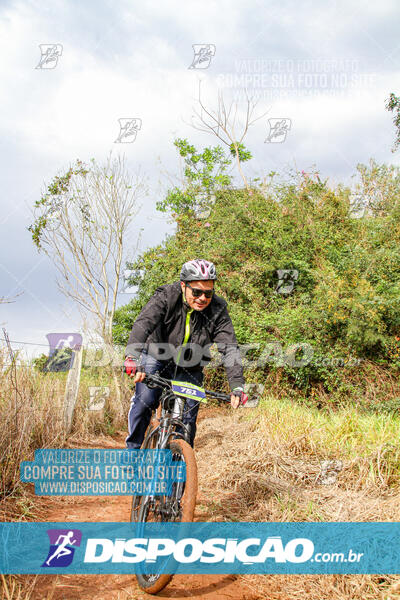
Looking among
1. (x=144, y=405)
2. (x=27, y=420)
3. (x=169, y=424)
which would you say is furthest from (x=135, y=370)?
(x=27, y=420)

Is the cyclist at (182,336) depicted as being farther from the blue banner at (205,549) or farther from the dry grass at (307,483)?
the dry grass at (307,483)

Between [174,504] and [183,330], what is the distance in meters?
1.52

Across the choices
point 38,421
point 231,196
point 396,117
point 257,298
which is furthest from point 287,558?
point 396,117

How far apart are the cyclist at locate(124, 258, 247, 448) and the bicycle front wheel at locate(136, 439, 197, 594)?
715mm

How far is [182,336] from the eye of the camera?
3.94m

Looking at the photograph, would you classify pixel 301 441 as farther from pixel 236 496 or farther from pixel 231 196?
pixel 231 196

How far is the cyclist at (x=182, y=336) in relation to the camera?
375 centimetres

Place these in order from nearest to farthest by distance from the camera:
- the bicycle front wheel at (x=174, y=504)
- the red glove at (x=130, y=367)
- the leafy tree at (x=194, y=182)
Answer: the bicycle front wheel at (x=174, y=504), the red glove at (x=130, y=367), the leafy tree at (x=194, y=182)

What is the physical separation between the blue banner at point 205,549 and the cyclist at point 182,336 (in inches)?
34.0

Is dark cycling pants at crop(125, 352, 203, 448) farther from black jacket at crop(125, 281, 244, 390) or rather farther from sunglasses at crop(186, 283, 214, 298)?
sunglasses at crop(186, 283, 214, 298)

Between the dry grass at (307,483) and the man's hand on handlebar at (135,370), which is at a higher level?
the man's hand on handlebar at (135,370)

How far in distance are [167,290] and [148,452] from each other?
1.42 m

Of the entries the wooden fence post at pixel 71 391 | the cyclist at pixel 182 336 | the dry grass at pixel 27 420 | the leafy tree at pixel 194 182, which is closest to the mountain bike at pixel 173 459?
the cyclist at pixel 182 336

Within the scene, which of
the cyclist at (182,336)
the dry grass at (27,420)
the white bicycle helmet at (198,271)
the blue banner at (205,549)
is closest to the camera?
the blue banner at (205,549)
